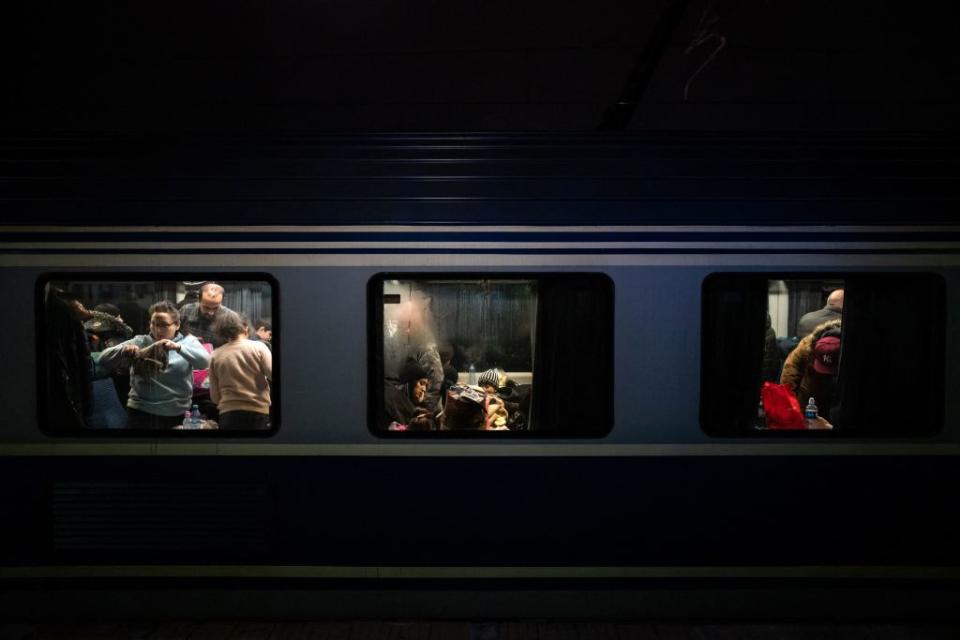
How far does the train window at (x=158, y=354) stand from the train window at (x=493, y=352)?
61 cm

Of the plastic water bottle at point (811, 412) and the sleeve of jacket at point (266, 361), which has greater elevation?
the sleeve of jacket at point (266, 361)

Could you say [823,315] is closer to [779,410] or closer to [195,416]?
[779,410]

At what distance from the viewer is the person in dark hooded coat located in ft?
10.8

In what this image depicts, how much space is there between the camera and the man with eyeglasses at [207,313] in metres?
3.27

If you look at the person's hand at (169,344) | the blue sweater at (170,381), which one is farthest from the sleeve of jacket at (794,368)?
the person's hand at (169,344)

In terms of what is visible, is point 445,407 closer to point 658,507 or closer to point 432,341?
point 432,341

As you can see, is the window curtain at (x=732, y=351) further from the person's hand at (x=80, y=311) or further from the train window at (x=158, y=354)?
the person's hand at (x=80, y=311)

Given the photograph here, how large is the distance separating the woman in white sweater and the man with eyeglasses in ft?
0.10

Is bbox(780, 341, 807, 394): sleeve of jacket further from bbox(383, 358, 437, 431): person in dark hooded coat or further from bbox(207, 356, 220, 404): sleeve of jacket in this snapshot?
bbox(207, 356, 220, 404): sleeve of jacket

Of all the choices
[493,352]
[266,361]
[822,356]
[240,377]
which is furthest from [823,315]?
[240,377]

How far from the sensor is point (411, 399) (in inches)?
130
